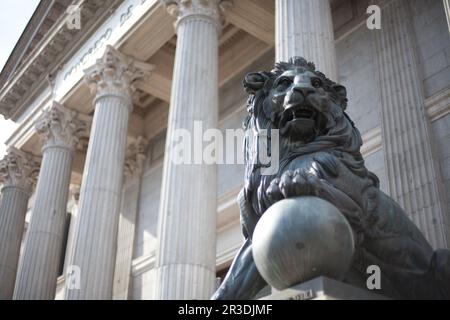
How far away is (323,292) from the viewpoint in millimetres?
2912

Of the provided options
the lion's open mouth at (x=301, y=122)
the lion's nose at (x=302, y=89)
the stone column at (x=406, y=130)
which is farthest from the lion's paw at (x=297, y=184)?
the stone column at (x=406, y=130)

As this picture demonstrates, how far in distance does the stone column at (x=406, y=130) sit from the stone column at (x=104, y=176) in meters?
7.61

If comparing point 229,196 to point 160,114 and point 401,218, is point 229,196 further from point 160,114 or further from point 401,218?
point 401,218

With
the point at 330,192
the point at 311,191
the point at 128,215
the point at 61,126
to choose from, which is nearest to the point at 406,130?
the point at 330,192

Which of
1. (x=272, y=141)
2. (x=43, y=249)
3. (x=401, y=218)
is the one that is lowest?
(x=401, y=218)

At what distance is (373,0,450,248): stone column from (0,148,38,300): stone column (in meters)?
15.3

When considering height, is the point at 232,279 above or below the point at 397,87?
below

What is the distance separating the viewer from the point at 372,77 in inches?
618

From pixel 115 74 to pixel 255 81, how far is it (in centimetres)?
1511

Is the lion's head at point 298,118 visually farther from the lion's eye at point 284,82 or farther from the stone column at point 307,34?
the stone column at point 307,34

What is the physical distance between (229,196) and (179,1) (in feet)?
20.9

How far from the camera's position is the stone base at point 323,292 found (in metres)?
2.93

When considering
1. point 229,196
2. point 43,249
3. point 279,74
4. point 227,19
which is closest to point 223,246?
point 229,196

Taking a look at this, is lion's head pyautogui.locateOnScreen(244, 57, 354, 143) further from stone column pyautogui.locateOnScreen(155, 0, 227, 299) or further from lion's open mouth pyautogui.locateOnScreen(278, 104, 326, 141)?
stone column pyautogui.locateOnScreen(155, 0, 227, 299)
